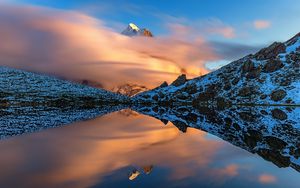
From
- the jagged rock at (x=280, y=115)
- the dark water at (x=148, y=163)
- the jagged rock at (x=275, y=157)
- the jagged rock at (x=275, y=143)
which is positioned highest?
the jagged rock at (x=280, y=115)

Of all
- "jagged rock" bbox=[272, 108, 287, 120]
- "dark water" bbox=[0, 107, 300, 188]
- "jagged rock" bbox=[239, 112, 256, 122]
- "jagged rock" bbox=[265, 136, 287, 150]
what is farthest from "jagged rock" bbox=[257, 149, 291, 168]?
"jagged rock" bbox=[272, 108, 287, 120]

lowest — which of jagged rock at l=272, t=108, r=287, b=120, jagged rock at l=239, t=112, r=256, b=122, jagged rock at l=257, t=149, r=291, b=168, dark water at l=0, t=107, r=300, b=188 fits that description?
dark water at l=0, t=107, r=300, b=188

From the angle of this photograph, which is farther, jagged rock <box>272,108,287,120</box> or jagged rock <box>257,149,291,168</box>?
jagged rock <box>272,108,287,120</box>

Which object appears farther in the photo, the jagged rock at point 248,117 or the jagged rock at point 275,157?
the jagged rock at point 248,117

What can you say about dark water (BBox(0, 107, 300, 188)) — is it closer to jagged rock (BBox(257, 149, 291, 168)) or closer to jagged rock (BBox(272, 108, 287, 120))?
jagged rock (BBox(257, 149, 291, 168))

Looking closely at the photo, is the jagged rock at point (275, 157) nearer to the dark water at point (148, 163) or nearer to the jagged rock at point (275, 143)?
the dark water at point (148, 163)

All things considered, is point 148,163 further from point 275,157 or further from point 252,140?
point 252,140

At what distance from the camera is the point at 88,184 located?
19.2 m

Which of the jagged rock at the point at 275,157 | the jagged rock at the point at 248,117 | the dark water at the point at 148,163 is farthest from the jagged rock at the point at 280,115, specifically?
the jagged rock at the point at 275,157

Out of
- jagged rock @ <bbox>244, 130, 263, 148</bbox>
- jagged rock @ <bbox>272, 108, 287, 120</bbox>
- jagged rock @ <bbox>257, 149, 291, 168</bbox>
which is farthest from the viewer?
jagged rock @ <bbox>272, 108, 287, 120</bbox>

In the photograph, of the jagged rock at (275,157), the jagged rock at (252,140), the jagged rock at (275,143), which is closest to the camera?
the jagged rock at (275,157)

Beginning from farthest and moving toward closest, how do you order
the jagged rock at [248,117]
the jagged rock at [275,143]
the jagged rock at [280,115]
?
the jagged rock at [280,115], the jagged rock at [248,117], the jagged rock at [275,143]

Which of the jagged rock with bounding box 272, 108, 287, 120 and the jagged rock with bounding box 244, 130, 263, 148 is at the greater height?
the jagged rock with bounding box 272, 108, 287, 120

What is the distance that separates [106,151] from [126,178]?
11.0 metres
